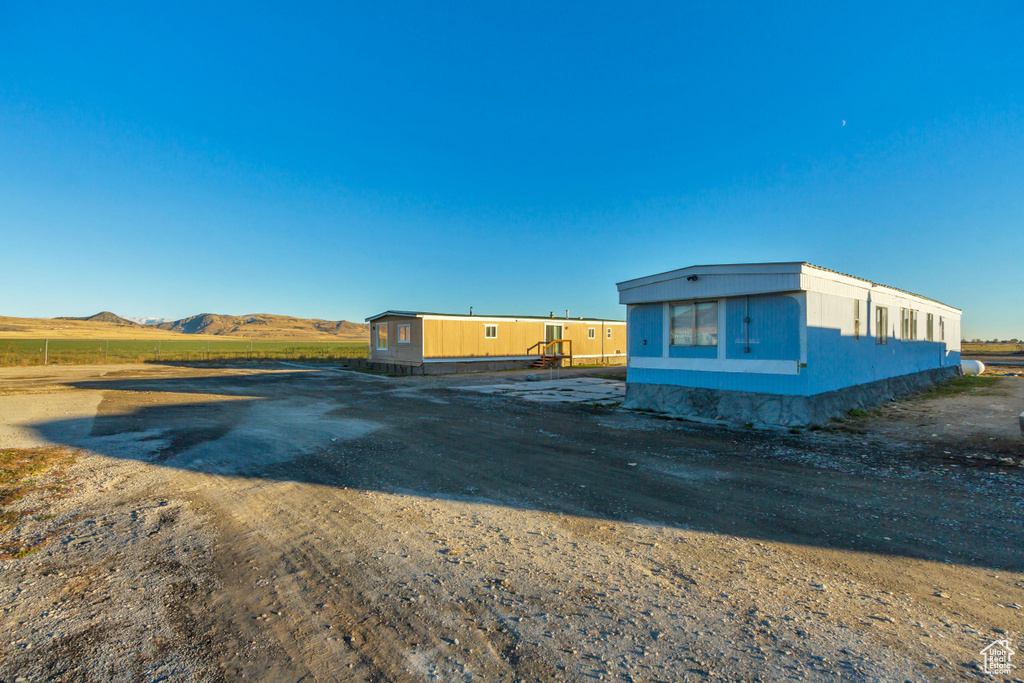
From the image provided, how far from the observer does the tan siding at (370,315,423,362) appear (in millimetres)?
23359

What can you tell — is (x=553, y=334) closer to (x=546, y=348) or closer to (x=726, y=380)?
(x=546, y=348)

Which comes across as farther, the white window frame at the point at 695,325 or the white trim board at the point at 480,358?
the white trim board at the point at 480,358

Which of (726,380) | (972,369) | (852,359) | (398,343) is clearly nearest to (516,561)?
(726,380)

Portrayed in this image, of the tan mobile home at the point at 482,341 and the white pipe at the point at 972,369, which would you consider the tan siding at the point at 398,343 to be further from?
the white pipe at the point at 972,369

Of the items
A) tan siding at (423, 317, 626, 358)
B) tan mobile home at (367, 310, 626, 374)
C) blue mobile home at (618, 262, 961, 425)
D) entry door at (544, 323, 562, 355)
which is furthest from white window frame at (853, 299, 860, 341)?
entry door at (544, 323, 562, 355)

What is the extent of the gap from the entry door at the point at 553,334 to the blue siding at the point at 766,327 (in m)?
17.4

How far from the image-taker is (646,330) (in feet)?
40.3

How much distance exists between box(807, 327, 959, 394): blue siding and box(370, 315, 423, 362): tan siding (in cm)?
1685

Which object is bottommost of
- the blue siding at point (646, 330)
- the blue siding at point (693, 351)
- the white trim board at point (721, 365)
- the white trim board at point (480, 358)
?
the white trim board at point (480, 358)

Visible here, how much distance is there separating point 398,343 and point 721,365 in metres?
17.8

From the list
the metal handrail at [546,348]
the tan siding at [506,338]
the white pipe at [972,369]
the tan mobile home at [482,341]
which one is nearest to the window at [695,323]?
the tan mobile home at [482,341]

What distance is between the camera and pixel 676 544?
3.96 meters

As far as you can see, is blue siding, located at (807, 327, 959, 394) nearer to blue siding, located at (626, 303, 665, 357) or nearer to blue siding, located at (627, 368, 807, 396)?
blue siding, located at (627, 368, 807, 396)

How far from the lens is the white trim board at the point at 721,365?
9750 millimetres
